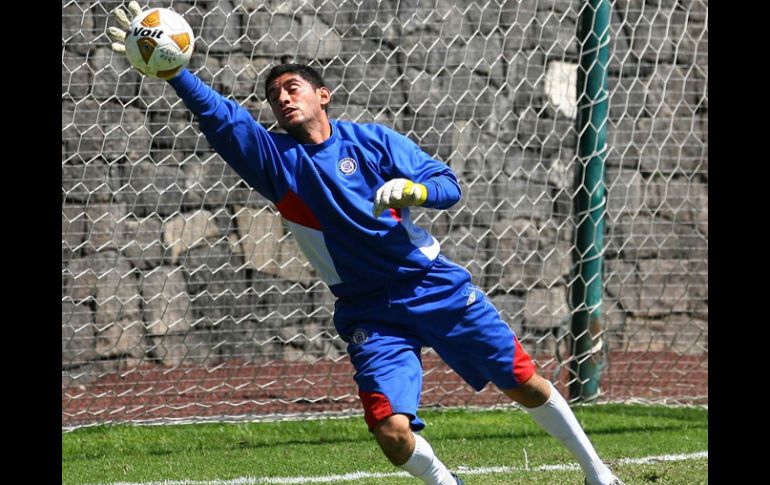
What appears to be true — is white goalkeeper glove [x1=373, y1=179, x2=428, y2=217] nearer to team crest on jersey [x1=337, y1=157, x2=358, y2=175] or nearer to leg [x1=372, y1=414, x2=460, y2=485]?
team crest on jersey [x1=337, y1=157, x2=358, y2=175]

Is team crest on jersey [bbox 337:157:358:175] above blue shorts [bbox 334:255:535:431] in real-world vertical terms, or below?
above

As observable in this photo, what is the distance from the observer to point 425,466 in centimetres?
350

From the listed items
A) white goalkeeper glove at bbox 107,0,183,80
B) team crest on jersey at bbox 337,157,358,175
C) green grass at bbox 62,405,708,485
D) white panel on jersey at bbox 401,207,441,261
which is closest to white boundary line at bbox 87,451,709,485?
green grass at bbox 62,405,708,485

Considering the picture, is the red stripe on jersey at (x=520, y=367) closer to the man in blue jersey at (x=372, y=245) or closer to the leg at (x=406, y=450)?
the man in blue jersey at (x=372, y=245)

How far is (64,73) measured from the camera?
566 centimetres

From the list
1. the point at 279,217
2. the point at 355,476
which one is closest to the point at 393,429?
the point at 355,476

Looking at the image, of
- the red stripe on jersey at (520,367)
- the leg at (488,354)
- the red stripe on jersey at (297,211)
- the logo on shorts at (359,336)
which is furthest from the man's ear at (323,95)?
the red stripe on jersey at (520,367)

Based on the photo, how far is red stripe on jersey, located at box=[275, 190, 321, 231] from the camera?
3.70 meters

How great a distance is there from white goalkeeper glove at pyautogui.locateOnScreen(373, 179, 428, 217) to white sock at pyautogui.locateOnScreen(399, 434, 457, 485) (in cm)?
72

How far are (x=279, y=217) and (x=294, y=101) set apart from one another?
253cm

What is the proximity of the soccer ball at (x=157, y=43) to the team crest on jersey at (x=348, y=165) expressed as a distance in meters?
0.61

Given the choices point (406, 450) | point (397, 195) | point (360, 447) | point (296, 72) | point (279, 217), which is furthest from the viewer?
point (279, 217)

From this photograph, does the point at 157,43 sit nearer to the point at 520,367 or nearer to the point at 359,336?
the point at 359,336

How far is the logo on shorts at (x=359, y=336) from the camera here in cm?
359
